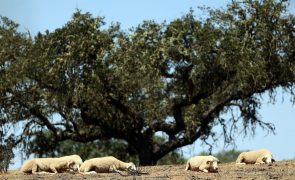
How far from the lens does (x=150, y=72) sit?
27312 mm

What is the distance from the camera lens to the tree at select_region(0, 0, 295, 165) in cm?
2744

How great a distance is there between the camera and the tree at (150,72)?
90.0 feet

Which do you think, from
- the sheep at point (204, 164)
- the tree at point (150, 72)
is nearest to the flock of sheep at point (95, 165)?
the sheep at point (204, 164)

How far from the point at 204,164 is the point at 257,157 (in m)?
3.32

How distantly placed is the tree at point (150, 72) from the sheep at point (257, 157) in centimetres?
805

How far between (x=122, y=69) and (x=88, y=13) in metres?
3.63

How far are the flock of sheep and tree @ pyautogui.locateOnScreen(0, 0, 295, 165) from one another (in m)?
9.95

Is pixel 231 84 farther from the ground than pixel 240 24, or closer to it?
closer to it

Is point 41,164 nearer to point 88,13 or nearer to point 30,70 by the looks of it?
point 30,70

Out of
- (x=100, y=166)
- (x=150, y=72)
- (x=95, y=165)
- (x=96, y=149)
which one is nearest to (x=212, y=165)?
(x=100, y=166)

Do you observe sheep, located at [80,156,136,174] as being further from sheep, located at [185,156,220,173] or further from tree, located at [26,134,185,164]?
tree, located at [26,134,185,164]

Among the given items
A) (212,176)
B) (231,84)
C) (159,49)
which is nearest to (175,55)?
(159,49)

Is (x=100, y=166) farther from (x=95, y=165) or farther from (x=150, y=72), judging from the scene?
(x=150, y=72)

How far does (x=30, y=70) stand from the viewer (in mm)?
28047
